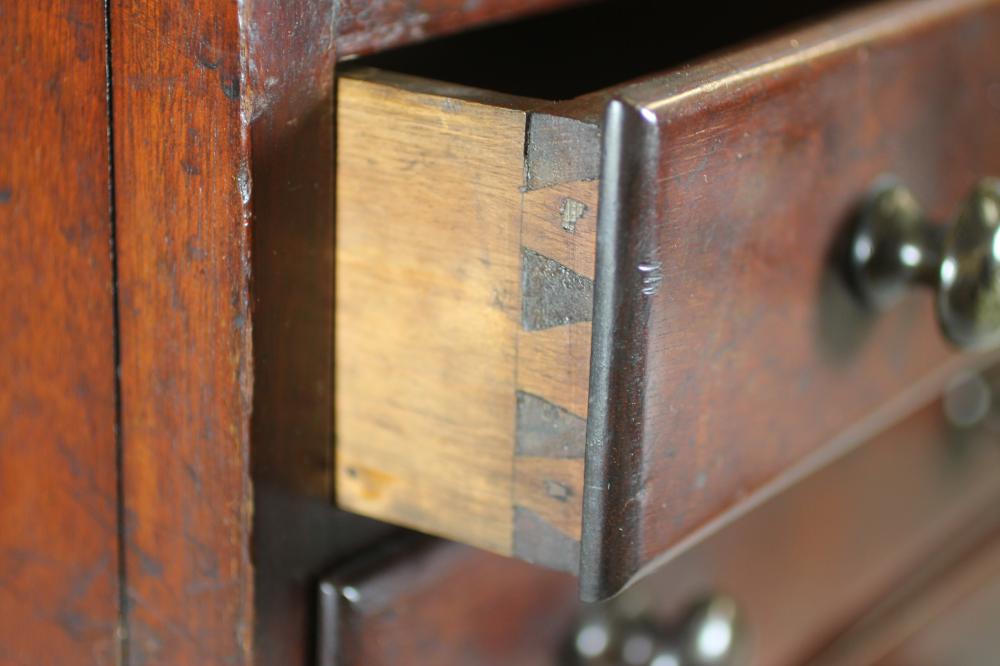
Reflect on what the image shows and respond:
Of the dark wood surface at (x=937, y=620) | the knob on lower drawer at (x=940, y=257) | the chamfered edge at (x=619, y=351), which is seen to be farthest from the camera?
the dark wood surface at (x=937, y=620)

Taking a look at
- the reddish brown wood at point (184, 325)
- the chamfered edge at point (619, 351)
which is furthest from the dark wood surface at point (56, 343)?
the chamfered edge at point (619, 351)

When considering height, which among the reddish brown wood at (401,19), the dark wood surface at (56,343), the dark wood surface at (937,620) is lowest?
the dark wood surface at (937,620)

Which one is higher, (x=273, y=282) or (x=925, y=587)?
(x=273, y=282)

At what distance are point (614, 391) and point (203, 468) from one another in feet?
0.48

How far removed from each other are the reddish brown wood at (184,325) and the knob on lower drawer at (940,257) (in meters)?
0.23

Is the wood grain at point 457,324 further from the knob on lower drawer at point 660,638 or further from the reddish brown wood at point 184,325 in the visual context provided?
the knob on lower drawer at point 660,638

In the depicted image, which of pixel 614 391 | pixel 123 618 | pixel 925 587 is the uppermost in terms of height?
pixel 614 391

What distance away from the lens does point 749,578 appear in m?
0.73

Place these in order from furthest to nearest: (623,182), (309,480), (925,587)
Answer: (925,587), (309,480), (623,182)

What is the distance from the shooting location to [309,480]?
49 centimetres

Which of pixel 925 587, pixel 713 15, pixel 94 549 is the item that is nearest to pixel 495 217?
pixel 94 549

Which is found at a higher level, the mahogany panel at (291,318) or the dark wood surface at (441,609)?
the mahogany panel at (291,318)

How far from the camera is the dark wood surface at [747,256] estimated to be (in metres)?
0.40

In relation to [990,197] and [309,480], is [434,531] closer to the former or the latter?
[309,480]
